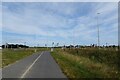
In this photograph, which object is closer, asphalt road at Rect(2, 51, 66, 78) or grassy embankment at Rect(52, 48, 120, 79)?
asphalt road at Rect(2, 51, 66, 78)

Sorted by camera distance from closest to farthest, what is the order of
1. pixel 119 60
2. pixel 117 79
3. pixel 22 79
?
pixel 22 79
pixel 117 79
pixel 119 60

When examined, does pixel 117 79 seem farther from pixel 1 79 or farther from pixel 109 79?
pixel 1 79

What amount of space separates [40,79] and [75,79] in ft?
6.35

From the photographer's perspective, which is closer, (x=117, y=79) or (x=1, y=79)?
(x=1, y=79)

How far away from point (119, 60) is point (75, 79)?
19915 millimetres

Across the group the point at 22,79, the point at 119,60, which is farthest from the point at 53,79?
the point at 119,60

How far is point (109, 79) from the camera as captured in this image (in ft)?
54.0

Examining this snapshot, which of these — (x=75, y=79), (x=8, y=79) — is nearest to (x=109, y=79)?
(x=75, y=79)

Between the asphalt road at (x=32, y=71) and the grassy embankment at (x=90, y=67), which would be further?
the grassy embankment at (x=90, y=67)

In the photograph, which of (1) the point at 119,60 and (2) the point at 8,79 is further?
(1) the point at 119,60

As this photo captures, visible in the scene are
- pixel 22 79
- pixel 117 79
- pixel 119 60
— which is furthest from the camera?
pixel 119 60

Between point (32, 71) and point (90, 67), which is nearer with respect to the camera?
point (32, 71)

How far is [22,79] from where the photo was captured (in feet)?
50.9

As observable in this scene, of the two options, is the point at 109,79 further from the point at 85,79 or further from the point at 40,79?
the point at 40,79
